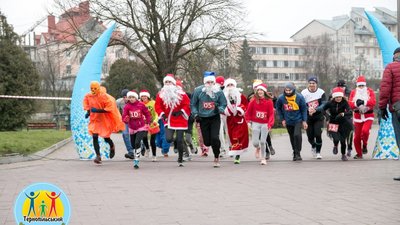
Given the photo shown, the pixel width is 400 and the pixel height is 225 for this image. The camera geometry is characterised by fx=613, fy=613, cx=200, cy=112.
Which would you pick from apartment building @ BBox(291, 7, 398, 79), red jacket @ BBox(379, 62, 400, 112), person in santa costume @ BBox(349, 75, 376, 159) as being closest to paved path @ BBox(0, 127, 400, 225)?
person in santa costume @ BBox(349, 75, 376, 159)

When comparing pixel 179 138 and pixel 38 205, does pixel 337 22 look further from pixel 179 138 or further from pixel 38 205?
pixel 38 205

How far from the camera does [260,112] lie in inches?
547

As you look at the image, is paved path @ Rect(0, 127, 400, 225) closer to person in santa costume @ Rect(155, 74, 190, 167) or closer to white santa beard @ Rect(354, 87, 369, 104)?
person in santa costume @ Rect(155, 74, 190, 167)

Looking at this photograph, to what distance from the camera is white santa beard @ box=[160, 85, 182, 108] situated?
45.8 ft

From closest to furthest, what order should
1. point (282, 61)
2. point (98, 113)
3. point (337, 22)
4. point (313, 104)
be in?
point (98, 113)
point (313, 104)
point (337, 22)
point (282, 61)

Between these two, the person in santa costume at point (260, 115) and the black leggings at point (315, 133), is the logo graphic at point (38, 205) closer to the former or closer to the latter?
the person in santa costume at point (260, 115)

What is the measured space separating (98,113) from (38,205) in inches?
401

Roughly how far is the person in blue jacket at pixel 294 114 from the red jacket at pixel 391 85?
4060 mm

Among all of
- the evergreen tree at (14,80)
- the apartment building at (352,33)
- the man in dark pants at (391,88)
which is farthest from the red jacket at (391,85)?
the apartment building at (352,33)

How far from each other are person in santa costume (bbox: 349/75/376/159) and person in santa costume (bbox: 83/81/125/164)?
231 inches

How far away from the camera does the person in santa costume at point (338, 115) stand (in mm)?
14672

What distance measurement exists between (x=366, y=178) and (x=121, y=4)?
2320 centimetres

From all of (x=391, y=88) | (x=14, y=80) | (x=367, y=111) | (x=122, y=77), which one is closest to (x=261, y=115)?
(x=367, y=111)

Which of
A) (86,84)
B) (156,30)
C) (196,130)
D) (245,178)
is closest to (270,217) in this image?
(245,178)
